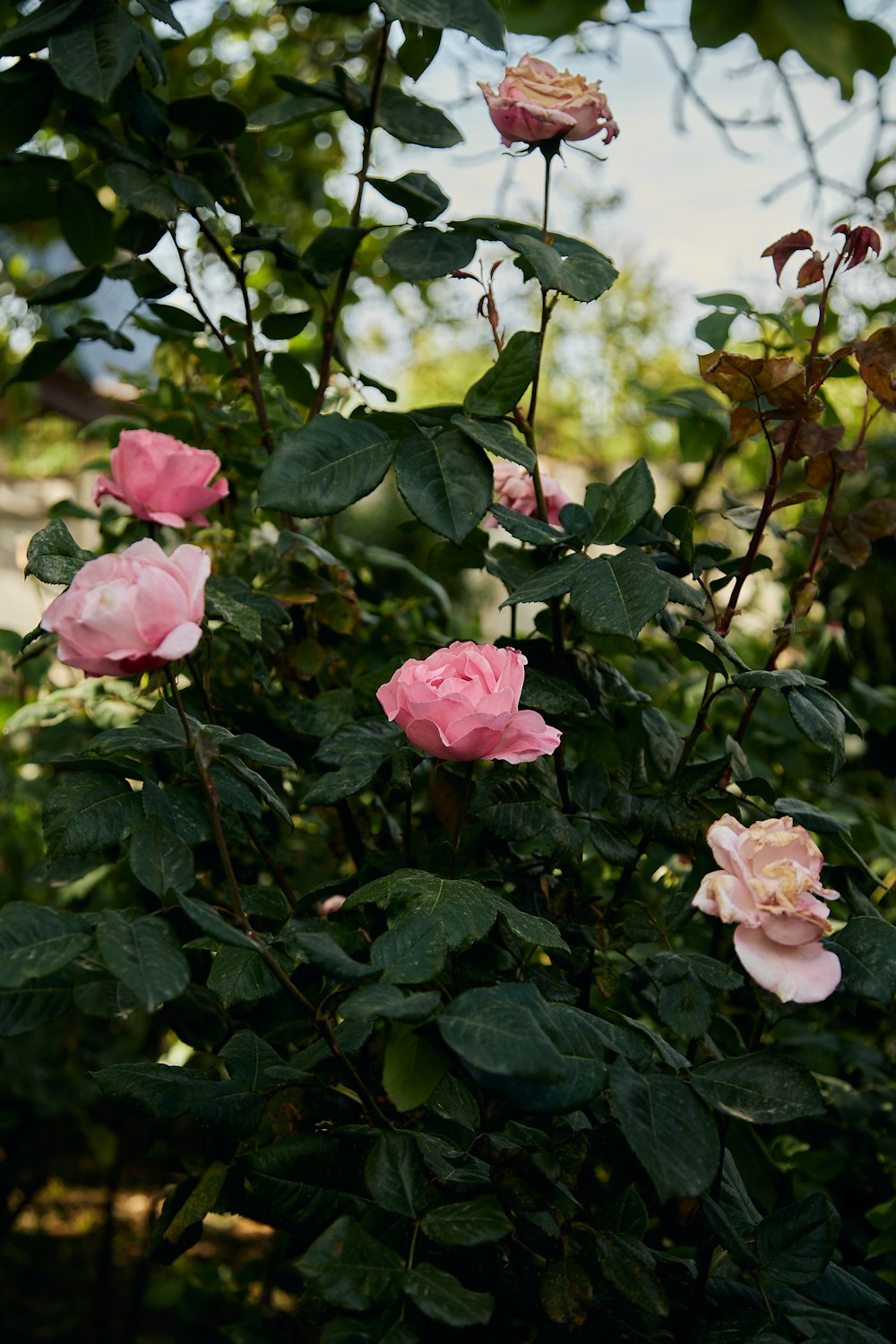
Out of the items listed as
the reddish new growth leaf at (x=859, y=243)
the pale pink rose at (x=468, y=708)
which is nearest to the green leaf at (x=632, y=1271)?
the pale pink rose at (x=468, y=708)

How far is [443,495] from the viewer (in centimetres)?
80

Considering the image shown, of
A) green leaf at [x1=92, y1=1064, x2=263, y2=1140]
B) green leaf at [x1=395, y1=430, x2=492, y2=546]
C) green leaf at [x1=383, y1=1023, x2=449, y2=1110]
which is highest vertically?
green leaf at [x1=395, y1=430, x2=492, y2=546]

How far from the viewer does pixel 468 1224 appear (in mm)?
585

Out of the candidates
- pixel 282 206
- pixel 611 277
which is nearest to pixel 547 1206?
pixel 611 277

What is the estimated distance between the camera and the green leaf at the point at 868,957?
2.19 feet

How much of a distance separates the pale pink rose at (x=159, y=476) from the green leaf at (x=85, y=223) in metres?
0.31

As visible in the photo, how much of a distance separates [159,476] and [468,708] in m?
0.47

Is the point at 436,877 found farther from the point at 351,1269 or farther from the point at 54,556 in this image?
the point at 54,556

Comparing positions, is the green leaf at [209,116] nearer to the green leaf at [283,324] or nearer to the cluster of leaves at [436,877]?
the cluster of leaves at [436,877]

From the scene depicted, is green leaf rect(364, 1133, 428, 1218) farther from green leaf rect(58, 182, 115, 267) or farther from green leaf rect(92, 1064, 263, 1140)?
green leaf rect(58, 182, 115, 267)

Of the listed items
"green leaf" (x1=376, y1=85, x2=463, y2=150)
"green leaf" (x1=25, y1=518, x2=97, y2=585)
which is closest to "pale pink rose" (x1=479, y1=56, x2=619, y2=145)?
"green leaf" (x1=376, y1=85, x2=463, y2=150)

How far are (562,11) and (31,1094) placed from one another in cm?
218

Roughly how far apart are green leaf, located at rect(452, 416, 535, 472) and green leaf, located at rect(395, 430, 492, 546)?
0.01m

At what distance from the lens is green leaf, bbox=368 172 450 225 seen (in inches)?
37.9
